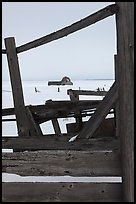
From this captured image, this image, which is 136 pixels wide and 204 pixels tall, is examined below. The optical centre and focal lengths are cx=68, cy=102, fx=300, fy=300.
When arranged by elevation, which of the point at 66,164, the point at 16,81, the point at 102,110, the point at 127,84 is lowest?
the point at 66,164

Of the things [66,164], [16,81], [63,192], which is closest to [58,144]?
[16,81]

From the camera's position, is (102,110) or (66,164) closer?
(66,164)

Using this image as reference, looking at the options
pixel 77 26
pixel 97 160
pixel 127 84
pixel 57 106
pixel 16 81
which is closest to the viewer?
pixel 127 84

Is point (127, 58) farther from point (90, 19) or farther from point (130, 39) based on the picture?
point (90, 19)

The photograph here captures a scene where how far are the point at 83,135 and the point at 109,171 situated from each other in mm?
991

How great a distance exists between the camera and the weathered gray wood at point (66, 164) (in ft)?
5.60

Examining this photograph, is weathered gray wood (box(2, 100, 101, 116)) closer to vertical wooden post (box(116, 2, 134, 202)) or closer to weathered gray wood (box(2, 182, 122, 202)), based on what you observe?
weathered gray wood (box(2, 182, 122, 202))

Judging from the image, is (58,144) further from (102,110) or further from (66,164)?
(66,164)

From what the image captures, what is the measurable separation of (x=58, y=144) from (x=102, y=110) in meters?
0.49

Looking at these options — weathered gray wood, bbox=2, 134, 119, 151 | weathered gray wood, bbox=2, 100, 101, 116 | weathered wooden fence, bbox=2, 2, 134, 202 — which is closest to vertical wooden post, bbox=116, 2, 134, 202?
weathered wooden fence, bbox=2, 2, 134, 202

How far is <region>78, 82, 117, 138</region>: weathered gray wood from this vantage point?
2.48 metres

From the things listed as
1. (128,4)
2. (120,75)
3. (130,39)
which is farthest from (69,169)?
(128,4)

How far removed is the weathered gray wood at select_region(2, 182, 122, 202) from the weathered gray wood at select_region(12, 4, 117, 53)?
0.96 m

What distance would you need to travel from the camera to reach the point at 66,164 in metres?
1.79
